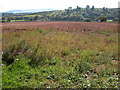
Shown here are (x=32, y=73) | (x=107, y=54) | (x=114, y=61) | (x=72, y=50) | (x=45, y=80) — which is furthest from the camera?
(x=72, y=50)

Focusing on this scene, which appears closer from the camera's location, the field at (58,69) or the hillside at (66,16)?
the field at (58,69)

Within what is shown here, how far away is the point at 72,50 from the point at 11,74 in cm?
463

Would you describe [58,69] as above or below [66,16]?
below

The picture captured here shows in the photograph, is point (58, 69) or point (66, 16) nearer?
point (58, 69)

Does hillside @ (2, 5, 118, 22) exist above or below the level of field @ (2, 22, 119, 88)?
above

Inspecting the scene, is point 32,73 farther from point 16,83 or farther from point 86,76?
point 86,76

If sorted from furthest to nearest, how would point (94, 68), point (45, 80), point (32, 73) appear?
point (94, 68)
point (32, 73)
point (45, 80)

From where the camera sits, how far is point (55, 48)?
32.1 feet

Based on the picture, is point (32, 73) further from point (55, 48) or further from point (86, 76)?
point (55, 48)

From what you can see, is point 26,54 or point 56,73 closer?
point 56,73

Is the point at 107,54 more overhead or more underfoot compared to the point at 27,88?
more overhead

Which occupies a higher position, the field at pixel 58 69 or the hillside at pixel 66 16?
the hillside at pixel 66 16

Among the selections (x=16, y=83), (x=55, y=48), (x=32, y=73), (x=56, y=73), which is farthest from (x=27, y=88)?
(x=55, y=48)

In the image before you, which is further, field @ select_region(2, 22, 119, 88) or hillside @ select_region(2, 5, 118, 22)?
hillside @ select_region(2, 5, 118, 22)
